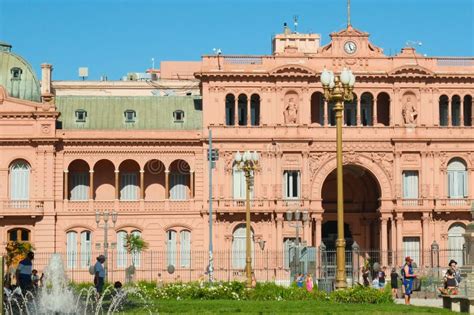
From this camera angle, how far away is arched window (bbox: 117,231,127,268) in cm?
7788

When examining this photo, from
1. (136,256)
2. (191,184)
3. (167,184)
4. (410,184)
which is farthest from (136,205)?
(410,184)

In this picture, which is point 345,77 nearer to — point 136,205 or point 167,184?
point 167,184

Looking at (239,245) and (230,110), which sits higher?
(230,110)

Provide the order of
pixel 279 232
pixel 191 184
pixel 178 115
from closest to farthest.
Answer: pixel 279 232 → pixel 191 184 → pixel 178 115

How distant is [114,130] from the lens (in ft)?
261

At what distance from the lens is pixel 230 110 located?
3152 inches

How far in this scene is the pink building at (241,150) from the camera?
77.6 meters

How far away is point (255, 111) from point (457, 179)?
604 inches

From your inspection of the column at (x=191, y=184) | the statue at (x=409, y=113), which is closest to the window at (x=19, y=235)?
the column at (x=191, y=184)

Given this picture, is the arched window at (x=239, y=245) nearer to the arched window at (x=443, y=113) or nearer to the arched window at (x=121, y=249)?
the arched window at (x=121, y=249)

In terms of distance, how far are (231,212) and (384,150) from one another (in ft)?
38.9

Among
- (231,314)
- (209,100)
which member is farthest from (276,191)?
(231,314)

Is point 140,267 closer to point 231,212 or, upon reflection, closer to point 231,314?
point 231,212

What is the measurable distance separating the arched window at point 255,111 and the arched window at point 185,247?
30.4 ft
